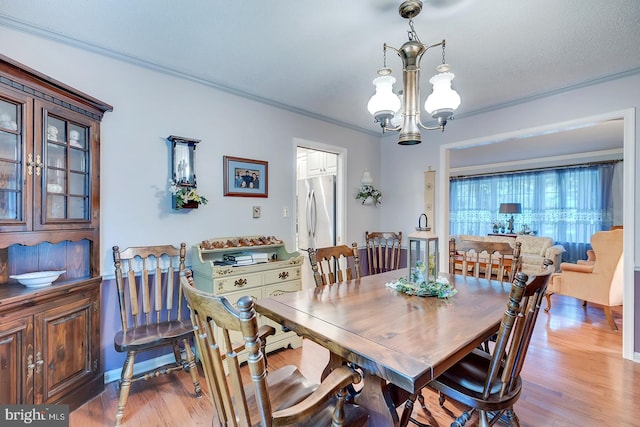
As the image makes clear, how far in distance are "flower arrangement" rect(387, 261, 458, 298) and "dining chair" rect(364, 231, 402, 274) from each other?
2008mm

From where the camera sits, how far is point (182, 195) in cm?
244

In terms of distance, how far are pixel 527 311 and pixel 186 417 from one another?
1985 millimetres

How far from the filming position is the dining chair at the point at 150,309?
1917 millimetres

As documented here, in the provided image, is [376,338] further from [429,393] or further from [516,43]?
[516,43]

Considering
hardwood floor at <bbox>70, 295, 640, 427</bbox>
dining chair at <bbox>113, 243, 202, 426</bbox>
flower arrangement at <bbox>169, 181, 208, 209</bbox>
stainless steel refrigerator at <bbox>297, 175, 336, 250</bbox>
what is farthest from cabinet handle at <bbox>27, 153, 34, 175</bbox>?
stainless steel refrigerator at <bbox>297, 175, 336, 250</bbox>

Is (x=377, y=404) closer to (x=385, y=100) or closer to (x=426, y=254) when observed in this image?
(x=426, y=254)

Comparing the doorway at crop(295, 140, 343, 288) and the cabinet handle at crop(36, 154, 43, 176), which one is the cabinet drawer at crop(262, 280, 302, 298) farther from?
the cabinet handle at crop(36, 154, 43, 176)

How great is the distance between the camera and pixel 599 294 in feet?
10.6

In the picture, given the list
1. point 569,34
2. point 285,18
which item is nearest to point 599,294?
point 569,34

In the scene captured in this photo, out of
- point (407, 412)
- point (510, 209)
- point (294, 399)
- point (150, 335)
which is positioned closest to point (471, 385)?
point (407, 412)

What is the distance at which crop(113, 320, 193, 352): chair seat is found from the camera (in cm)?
189

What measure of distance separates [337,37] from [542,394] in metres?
2.84

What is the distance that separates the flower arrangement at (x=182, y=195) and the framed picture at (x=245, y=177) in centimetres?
39

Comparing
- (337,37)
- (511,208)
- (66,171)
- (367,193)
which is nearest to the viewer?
(66,171)
